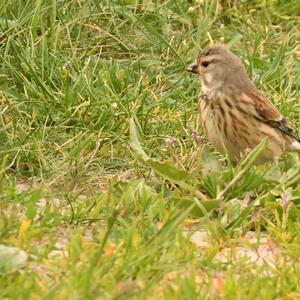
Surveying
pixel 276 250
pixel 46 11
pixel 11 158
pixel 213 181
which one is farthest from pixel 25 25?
pixel 276 250

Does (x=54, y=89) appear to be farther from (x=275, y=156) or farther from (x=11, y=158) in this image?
(x=275, y=156)

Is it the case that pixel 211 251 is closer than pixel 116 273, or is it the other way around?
pixel 116 273

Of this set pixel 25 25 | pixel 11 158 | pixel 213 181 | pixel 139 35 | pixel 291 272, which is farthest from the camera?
pixel 139 35

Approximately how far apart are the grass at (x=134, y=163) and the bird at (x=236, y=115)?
0.39 ft

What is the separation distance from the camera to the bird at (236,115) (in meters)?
7.52

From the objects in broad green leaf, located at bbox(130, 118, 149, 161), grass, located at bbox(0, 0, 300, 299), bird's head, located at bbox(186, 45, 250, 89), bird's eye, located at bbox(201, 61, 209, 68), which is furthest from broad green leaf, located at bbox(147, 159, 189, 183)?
bird's eye, located at bbox(201, 61, 209, 68)

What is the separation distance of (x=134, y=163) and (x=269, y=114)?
1.01 m

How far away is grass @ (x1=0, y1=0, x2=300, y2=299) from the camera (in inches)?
213

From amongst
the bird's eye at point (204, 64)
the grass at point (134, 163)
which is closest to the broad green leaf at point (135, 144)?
the grass at point (134, 163)

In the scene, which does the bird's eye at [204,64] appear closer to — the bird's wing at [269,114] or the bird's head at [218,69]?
the bird's head at [218,69]

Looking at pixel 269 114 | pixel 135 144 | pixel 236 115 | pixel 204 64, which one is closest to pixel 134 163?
pixel 135 144

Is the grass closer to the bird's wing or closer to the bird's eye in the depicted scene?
the bird's wing

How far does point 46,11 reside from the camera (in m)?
8.81

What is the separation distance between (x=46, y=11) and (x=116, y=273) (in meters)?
3.89
